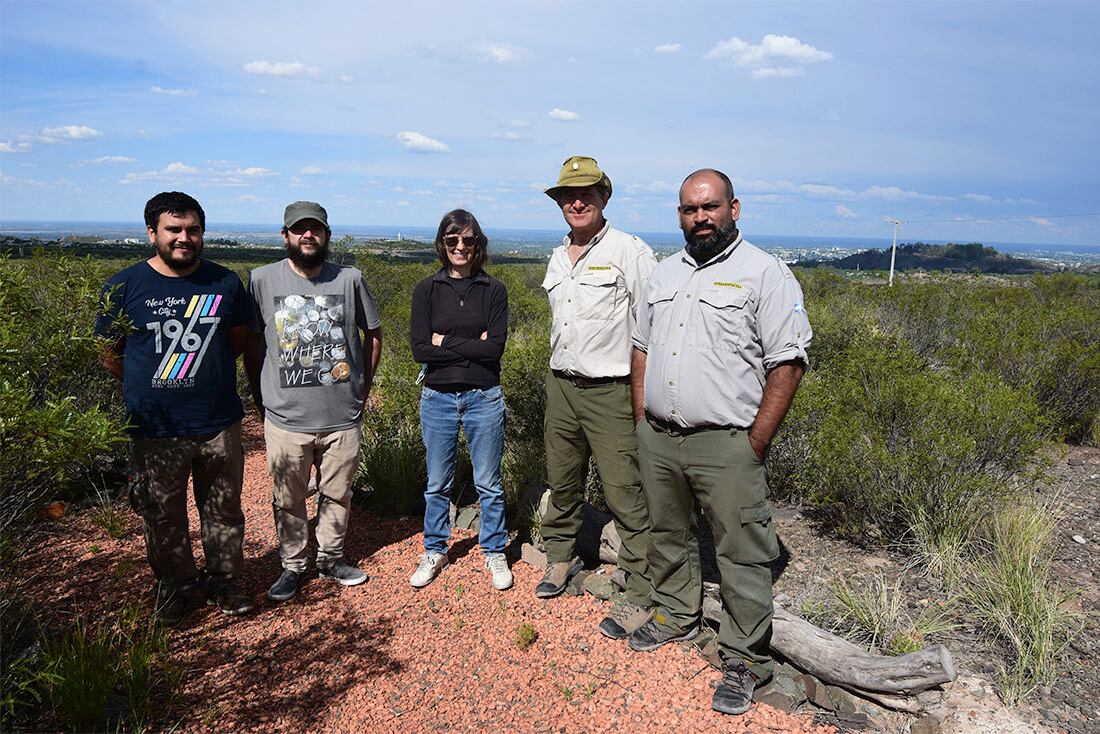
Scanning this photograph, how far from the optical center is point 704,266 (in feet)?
9.97

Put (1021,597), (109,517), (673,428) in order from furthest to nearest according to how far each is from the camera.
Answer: (109,517), (1021,597), (673,428)

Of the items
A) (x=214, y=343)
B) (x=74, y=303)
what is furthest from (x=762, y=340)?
(x=74, y=303)

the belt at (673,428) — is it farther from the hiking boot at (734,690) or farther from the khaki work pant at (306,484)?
the khaki work pant at (306,484)

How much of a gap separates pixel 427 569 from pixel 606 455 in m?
1.39

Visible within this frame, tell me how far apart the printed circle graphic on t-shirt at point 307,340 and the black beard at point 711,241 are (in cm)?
201

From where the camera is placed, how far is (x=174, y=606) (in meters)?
3.42

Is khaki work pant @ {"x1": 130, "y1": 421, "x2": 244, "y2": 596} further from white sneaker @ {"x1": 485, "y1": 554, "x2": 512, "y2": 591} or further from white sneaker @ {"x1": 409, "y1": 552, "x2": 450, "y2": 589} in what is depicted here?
white sneaker @ {"x1": 485, "y1": 554, "x2": 512, "y2": 591}

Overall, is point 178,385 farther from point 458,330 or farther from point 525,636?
point 525,636

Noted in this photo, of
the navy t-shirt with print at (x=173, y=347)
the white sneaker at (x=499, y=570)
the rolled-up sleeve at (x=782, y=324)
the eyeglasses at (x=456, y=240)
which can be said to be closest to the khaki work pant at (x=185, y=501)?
the navy t-shirt with print at (x=173, y=347)

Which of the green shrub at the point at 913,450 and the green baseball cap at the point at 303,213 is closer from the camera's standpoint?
the green baseball cap at the point at 303,213

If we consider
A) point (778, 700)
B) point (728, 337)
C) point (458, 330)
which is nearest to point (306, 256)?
point (458, 330)

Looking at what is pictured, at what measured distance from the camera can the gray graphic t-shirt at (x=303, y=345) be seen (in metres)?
3.54

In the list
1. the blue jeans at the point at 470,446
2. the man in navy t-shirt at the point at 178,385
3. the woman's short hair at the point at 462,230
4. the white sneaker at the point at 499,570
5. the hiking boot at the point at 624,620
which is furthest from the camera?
the white sneaker at the point at 499,570

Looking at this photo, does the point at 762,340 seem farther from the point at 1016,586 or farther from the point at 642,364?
the point at 1016,586
